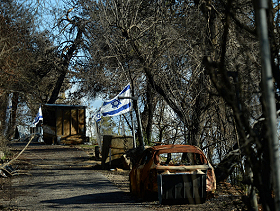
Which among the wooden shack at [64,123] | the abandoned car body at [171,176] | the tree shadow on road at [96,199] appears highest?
the wooden shack at [64,123]

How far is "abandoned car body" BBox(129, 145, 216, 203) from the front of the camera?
9547mm

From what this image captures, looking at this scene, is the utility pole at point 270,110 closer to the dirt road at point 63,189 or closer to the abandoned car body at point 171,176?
the abandoned car body at point 171,176

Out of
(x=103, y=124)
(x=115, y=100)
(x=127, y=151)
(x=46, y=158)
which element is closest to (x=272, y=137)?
(x=115, y=100)

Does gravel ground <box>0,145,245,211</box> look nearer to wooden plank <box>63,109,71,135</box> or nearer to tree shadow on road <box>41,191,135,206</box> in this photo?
tree shadow on road <box>41,191,135,206</box>

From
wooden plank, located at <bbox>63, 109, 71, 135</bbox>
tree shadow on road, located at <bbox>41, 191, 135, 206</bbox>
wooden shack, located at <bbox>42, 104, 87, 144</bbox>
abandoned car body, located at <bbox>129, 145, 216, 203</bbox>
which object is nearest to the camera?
abandoned car body, located at <bbox>129, 145, 216, 203</bbox>

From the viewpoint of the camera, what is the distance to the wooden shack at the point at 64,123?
30.2 metres

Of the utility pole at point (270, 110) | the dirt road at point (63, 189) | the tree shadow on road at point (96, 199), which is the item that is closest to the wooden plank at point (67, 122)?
the dirt road at point (63, 189)

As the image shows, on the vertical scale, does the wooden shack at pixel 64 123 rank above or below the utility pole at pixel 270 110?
above

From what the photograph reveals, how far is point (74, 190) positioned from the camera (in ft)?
43.3

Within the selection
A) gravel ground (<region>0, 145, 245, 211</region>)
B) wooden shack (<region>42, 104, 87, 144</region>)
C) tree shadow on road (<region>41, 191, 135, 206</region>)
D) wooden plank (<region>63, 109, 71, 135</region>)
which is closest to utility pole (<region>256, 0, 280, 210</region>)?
gravel ground (<region>0, 145, 245, 211</region>)

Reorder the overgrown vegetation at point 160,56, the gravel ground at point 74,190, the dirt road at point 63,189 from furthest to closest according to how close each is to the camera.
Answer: the overgrown vegetation at point 160,56 → the dirt road at point 63,189 → the gravel ground at point 74,190

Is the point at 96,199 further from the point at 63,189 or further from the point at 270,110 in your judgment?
the point at 270,110

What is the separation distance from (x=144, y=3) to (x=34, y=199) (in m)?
9.94

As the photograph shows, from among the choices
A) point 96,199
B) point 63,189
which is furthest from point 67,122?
point 96,199
